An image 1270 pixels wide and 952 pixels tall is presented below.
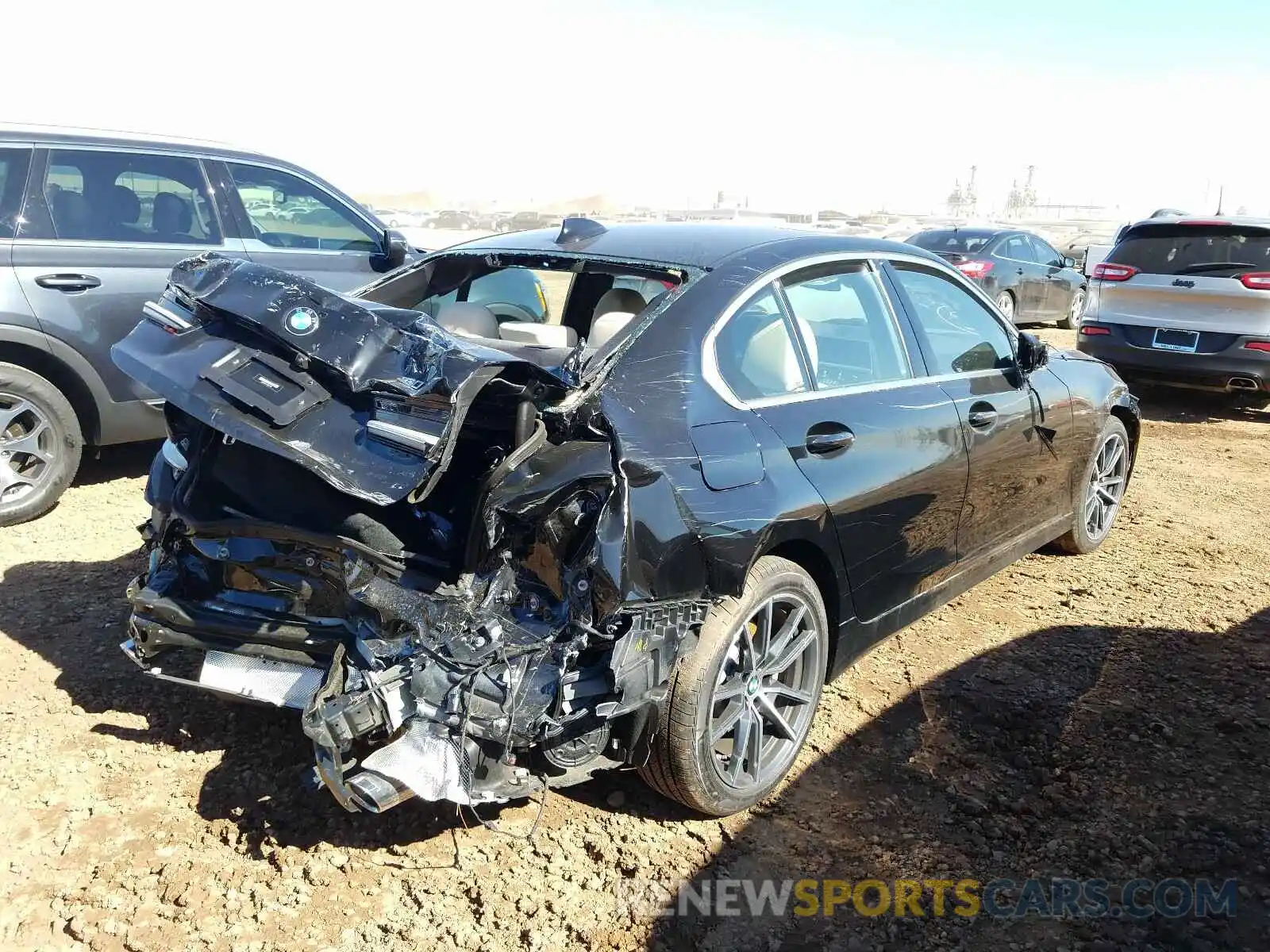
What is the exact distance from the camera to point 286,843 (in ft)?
8.86

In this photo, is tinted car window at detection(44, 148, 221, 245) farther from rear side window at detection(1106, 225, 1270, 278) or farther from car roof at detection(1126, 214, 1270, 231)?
car roof at detection(1126, 214, 1270, 231)

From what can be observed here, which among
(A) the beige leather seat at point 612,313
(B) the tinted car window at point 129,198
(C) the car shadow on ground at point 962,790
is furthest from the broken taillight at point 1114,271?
(B) the tinted car window at point 129,198

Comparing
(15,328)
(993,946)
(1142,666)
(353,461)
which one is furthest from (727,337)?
(15,328)

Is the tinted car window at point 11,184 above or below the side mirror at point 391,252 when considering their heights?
above

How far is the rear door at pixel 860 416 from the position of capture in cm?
297

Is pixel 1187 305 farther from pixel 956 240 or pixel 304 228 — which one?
pixel 304 228

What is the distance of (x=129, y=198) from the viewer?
5.38 metres

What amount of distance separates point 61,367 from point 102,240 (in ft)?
2.42

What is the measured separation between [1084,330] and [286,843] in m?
8.57

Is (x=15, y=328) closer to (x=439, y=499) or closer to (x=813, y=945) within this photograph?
(x=439, y=499)

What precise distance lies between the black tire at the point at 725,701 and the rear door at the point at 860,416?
0.25 m

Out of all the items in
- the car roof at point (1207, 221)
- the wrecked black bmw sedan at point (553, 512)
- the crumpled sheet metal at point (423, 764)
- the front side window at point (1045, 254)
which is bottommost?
the crumpled sheet metal at point (423, 764)

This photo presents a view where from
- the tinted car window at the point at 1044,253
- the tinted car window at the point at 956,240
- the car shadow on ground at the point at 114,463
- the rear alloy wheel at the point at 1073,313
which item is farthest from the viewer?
the rear alloy wheel at the point at 1073,313

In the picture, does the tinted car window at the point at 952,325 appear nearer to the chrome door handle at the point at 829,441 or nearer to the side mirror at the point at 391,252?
the chrome door handle at the point at 829,441
